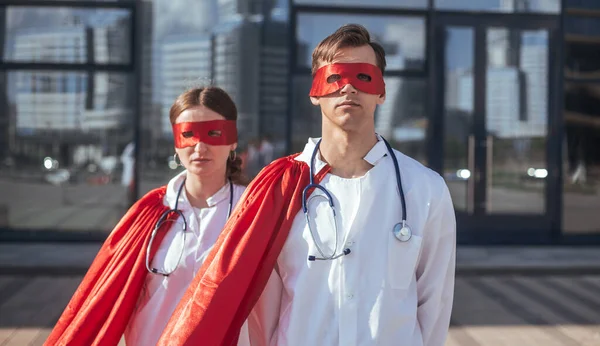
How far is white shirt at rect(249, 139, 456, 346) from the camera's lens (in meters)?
2.20

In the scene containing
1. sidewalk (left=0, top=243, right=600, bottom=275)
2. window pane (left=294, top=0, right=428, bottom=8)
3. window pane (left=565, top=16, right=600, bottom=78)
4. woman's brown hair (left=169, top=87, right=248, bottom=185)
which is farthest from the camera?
window pane (left=565, top=16, right=600, bottom=78)

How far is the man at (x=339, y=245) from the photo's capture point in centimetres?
221

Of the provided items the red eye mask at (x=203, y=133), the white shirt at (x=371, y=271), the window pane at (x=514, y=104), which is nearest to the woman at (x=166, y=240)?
the red eye mask at (x=203, y=133)

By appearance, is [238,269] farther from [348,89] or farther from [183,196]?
[183,196]

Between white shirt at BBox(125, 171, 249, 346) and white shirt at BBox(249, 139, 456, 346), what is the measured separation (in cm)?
89

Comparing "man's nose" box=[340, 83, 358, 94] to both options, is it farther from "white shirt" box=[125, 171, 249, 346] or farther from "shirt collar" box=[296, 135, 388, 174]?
"white shirt" box=[125, 171, 249, 346]

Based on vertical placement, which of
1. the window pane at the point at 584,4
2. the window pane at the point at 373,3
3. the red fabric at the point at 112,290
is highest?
the window pane at the point at 584,4

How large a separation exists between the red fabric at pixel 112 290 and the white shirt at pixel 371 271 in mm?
975

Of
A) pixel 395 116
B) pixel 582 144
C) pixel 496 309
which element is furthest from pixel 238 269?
pixel 582 144

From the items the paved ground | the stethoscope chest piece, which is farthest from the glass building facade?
the stethoscope chest piece

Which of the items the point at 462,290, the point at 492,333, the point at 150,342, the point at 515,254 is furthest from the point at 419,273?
the point at 515,254

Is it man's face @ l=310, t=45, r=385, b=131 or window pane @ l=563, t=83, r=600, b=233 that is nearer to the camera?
man's face @ l=310, t=45, r=385, b=131

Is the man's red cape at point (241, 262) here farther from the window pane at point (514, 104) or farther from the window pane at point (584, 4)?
the window pane at point (584, 4)

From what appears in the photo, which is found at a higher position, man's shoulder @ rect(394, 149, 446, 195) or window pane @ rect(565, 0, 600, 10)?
window pane @ rect(565, 0, 600, 10)
